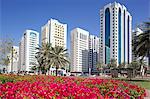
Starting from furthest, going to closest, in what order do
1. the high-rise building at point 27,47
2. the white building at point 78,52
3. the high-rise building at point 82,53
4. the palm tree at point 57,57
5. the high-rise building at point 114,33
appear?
1. the high-rise building at point 82,53
2. the white building at point 78,52
3. the high-rise building at point 114,33
4. the high-rise building at point 27,47
5. the palm tree at point 57,57

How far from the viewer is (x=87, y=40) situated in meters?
175

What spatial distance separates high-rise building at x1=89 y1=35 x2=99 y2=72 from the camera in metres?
169

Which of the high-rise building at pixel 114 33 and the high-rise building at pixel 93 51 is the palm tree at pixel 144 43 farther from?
the high-rise building at pixel 93 51

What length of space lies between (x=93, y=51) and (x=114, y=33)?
27612 millimetres

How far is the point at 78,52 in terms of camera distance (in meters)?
164

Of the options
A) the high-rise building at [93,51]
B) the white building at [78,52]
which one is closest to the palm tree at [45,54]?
the white building at [78,52]

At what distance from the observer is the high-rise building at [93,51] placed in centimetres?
16862

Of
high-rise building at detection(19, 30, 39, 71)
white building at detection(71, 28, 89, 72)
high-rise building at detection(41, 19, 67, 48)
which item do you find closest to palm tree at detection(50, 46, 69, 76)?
high-rise building at detection(41, 19, 67, 48)

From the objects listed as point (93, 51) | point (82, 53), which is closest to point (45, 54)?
point (82, 53)

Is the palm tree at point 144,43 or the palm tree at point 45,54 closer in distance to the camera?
the palm tree at point 144,43

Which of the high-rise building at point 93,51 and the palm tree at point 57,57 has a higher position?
the high-rise building at point 93,51

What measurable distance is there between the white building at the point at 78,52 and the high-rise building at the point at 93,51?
4.00 metres

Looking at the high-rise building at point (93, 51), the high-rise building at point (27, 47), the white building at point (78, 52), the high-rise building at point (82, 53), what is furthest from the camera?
the high-rise building at point (93, 51)

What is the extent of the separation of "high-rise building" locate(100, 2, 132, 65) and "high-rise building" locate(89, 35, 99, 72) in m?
9.70
